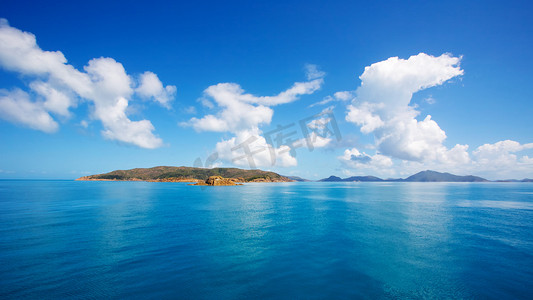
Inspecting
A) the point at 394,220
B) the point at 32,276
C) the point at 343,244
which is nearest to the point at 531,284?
the point at 343,244

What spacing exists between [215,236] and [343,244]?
52.5ft

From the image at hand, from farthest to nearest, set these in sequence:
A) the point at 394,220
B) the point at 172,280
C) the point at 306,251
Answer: the point at 394,220 < the point at 306,251 < the point at 172,280

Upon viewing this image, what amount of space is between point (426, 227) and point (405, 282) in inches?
880

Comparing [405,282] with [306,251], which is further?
[306,251]

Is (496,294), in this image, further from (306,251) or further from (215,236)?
(215,236)

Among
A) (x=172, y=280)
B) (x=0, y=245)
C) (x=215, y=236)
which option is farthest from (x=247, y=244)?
(x=0, y=245)

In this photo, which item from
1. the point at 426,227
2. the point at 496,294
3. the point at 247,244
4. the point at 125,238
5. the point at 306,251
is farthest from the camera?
the point at 426,227

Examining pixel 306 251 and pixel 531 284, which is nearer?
pixel 531 284

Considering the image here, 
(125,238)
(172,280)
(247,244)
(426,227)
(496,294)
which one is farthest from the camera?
(426,227)

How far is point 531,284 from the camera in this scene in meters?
16.5

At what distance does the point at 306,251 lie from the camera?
22.9 metres

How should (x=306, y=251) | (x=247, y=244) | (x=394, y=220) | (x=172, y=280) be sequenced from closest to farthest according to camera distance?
(x=172, y=280) → (x=306, y=251) → (x=247, y=244) → (x=394, y=220)

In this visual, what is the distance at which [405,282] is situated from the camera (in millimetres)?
16406

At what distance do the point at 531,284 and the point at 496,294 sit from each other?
14.9 ft
